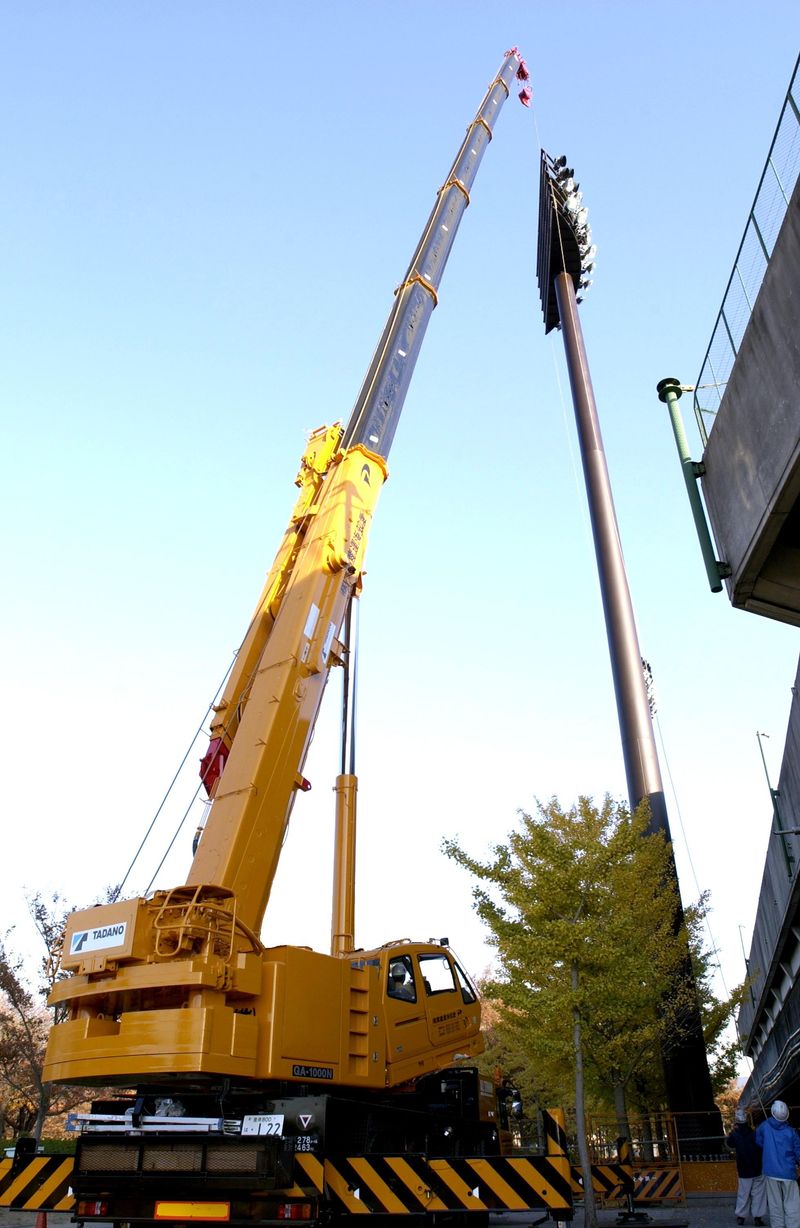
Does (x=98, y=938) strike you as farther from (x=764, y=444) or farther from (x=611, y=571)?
(x=611, y=571)

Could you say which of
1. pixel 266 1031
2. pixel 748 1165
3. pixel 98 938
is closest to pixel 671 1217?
pixel 748 1165

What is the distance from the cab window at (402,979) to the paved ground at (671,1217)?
4710 millimetres

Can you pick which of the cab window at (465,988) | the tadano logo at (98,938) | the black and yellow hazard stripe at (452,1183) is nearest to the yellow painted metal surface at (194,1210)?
the black and yellow hazard stripe at (452,1183)

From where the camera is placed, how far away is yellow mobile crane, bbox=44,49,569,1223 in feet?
26.6

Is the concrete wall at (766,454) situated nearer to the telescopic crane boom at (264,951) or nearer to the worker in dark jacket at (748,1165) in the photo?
the telescopic crane boom at (264,951)

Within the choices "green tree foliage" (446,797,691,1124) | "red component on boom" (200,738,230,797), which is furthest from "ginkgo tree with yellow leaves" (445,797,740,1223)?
"red component on boom" (200,738,230,797)

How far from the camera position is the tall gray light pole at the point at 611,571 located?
68.7 feet

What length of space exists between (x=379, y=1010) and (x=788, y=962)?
10.5 metres

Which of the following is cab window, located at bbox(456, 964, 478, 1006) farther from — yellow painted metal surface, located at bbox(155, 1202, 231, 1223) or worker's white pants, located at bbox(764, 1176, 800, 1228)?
yellow painted metal surface, located at bbox(155, 1202, 231, 1223)

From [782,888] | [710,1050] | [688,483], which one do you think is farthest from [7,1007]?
[688,483]

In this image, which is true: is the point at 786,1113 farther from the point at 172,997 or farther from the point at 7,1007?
the point at 7,1007

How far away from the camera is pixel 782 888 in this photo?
14.5 m

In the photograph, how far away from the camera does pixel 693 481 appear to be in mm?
9930

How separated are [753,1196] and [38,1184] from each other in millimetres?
9147
